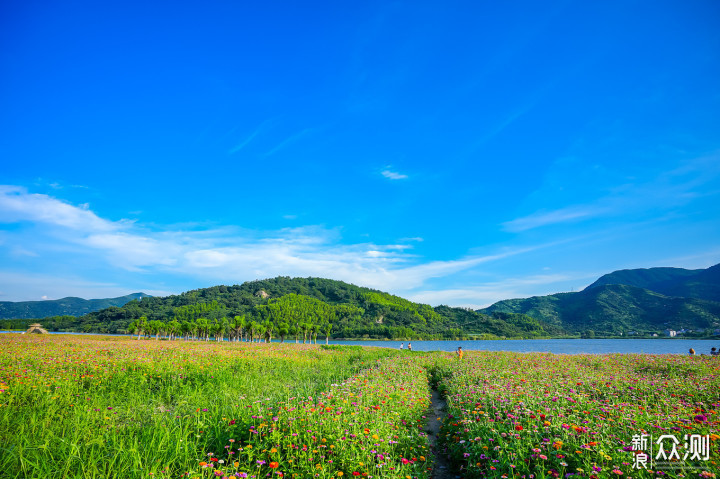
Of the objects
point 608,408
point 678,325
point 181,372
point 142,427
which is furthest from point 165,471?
point 678,325

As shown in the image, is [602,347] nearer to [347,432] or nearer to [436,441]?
[436,441]

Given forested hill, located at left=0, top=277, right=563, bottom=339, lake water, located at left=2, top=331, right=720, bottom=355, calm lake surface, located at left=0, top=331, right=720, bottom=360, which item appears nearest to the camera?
calm lake surface, located at left=0, top=331, right=720, bottom=360

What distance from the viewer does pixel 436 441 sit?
7.60 metres

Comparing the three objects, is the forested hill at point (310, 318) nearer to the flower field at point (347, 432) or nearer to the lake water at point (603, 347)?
the lake water at point (603, 347)

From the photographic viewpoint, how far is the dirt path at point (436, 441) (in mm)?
6047

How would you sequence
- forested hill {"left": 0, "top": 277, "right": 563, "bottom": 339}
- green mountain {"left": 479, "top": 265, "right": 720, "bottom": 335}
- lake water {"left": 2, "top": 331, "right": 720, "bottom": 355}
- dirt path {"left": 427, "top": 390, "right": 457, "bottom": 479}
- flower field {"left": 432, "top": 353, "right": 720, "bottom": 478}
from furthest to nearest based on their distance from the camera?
forested hill {"left": 0, "top": 277, "right": 563, "bottom": 339} → green mountain {"left": 479, "top": 265, "right": 720, "bottom": 335} → lake water {"left": 2, "top": 331, "right": 720, "bottom": 355} → dirt path {"left": 427, "top": 390, "right": 457, "bottom": 479} → flower field {"left": 432, "top": 353, "right": 720, "bottom": 478}

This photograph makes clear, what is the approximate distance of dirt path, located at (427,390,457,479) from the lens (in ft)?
19.8

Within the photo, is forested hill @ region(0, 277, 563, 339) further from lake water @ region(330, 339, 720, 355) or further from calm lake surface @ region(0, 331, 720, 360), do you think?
lake water @ region(330, 339, 720, 355)

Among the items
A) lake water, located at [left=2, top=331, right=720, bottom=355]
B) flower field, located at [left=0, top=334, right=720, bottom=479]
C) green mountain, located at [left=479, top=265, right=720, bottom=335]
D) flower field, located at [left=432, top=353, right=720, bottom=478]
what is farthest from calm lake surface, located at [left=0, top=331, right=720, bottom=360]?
green mountain, located at [left=479, top=265, right=720, bottom=335]

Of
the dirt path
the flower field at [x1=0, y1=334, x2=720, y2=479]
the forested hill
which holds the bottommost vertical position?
the forested hill

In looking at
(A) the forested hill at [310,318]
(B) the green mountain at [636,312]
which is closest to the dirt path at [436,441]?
(A) the forested hill at [310,318]

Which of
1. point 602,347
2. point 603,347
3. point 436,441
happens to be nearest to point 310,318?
point 602,347

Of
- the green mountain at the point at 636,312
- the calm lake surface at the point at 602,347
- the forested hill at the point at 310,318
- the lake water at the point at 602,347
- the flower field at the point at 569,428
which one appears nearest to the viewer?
the flower field at the point at 569,428

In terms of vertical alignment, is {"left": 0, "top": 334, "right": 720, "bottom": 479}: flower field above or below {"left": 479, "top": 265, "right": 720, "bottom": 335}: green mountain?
above
